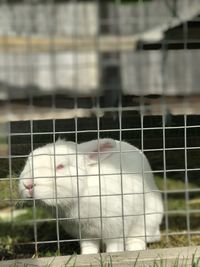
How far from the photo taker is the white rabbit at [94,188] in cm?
264

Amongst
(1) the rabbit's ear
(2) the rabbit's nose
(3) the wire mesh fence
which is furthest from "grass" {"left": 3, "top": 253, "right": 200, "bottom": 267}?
(1) the rabbit's ear

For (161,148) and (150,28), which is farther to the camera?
(150,28)

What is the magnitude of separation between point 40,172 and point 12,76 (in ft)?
18.1

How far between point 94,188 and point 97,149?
0.62 ft

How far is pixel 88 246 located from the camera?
287 cm

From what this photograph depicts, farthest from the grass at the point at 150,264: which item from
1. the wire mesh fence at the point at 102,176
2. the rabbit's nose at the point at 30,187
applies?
the rabbit's nose at the point at 30,187

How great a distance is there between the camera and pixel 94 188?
2.77 m

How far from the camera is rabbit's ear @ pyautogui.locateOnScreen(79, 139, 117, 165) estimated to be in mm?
2787

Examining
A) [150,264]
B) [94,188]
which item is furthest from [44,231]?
[150,264]

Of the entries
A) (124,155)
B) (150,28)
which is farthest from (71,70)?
(124,155)

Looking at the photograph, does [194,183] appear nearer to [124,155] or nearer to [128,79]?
[124,155]

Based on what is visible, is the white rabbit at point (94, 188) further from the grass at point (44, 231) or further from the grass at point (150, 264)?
the grass at point (150, 264)

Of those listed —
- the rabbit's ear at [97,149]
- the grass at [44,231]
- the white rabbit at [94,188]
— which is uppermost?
the rabbit's ear at [97,149]

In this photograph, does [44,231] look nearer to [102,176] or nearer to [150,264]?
[102,176]
